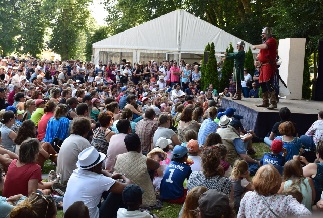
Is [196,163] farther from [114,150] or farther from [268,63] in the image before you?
[268,63]

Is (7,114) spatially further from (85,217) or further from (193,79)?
(193,79)

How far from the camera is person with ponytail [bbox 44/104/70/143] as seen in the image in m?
8.27

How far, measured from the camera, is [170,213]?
620 cm

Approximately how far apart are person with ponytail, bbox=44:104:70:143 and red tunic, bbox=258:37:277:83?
4325 millimetres

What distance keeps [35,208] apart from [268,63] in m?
7.73

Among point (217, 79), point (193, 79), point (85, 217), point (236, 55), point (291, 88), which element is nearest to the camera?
point (85, 217)

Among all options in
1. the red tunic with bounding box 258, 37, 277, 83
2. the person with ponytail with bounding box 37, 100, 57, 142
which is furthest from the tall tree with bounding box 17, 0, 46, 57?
the person with ponytail with bounding box 37, 100, 57, 142

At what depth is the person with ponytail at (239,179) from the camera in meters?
5.58

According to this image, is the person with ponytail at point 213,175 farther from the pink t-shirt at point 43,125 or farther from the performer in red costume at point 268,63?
the performer in red costume at point 268,63

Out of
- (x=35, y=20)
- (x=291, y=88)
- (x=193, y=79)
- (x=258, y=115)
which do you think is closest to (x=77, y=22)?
(x=35, y=20)

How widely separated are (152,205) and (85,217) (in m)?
2.63

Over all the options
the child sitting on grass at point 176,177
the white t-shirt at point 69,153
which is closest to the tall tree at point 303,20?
the child sitting on grass at point 176,177

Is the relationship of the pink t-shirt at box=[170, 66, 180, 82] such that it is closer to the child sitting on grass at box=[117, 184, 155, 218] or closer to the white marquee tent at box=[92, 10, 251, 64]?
the white marquee tent at box=[92, 10, 251, 64]

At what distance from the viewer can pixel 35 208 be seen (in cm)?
354
